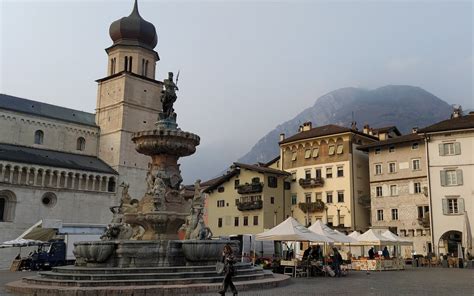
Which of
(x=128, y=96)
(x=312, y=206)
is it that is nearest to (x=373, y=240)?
(x=312, y=206)

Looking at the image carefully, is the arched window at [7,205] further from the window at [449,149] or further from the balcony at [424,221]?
the window at [449,149]

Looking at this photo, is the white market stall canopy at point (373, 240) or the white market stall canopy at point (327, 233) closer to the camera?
the white market stall canopy at point (327, 233)

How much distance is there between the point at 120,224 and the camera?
1884cm

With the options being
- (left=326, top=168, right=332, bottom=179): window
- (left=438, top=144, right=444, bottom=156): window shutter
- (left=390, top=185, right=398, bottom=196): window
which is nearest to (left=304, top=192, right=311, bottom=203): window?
(left=326, top=168, right=332, bottom=179): window

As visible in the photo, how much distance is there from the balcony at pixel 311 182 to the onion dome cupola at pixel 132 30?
110 ft

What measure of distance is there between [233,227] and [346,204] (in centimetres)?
1426

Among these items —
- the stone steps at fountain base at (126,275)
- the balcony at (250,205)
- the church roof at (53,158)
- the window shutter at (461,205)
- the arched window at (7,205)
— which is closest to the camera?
the stone steps at fountain base at (126,275)

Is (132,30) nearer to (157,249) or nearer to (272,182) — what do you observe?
(272,182)

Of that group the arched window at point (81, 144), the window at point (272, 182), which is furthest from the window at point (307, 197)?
the arched window at point (81, 144)

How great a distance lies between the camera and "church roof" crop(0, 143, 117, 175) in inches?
2359

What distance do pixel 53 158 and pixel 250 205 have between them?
2842 centimetres

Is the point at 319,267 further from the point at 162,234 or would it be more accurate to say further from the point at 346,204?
the point at 346,204

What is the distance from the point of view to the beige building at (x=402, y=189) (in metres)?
47.3

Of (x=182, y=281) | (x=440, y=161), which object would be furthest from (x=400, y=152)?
(x=182, y=281)
